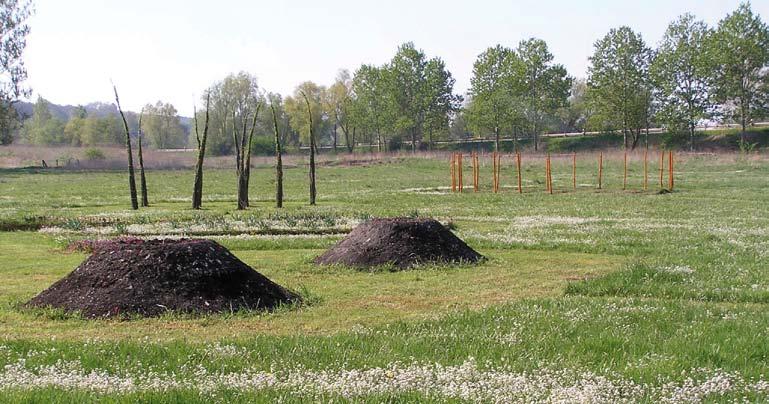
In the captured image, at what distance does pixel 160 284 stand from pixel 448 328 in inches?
180

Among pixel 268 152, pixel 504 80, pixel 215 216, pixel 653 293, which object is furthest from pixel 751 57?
pixel 653 293

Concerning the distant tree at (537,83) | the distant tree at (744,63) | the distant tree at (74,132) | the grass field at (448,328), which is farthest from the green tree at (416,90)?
the grass field at (448,328)

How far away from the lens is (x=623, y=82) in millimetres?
99938

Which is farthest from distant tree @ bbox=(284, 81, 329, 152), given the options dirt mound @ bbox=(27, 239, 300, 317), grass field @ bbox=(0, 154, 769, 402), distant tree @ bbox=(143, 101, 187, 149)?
dirt mound @ bbox=(27, 239, 300, 317)

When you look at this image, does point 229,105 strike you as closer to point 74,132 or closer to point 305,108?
point 305,108

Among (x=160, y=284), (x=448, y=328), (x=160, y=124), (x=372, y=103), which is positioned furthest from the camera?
(x=160, y=124)

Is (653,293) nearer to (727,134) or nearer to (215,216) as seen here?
(215,216)

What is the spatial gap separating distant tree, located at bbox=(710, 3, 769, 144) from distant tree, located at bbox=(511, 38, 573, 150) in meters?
21.3

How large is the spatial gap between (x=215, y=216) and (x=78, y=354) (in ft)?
58.7

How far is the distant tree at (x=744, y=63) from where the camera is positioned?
89875mm

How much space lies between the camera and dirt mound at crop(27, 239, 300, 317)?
10711 mm

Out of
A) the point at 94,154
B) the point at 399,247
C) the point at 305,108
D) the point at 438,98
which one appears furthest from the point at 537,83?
the point at 399,247

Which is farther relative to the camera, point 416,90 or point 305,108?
point 305,108

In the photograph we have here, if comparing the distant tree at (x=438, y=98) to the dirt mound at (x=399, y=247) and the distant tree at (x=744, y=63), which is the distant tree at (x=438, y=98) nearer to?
the distant tree at (x=744, y=63)
